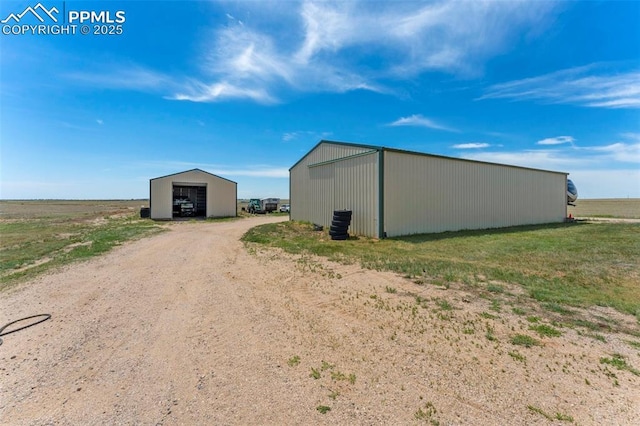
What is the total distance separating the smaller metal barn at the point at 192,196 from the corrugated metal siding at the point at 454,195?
19785 millimetres

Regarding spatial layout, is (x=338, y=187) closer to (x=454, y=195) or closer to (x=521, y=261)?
(x=454, y=195)

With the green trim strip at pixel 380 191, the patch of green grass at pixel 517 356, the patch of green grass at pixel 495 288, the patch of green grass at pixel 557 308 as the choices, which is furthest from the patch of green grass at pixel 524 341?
the green trim strip at pixel 380 191

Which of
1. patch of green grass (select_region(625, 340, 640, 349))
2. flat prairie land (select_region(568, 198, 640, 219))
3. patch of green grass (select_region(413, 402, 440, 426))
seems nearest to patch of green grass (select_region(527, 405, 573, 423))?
patch of green grass (select_region(413, 402, 440, 426))

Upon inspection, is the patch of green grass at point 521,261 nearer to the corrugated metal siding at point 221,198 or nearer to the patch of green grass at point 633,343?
the patch of green grass at point 633,343

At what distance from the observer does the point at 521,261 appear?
7.99m

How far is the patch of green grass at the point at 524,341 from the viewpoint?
3.50 m

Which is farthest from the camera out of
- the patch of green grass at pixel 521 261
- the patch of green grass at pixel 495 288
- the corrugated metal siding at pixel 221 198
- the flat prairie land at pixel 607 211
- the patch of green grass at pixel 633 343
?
the flat prairie land at pixel 607 211

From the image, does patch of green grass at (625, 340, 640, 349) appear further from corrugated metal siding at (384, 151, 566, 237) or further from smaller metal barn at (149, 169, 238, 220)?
smaller metal barn at (149, 169, 238, 220)

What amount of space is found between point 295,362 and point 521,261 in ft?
24.6

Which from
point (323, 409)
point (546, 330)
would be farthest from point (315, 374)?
point (546, 330)

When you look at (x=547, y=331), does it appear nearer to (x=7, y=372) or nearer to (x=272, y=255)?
(x=7, y=372)

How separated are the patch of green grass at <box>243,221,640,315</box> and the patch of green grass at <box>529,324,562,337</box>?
824 mm

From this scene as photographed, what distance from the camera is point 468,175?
15.5 m

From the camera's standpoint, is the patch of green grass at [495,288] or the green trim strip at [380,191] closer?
the patch of green grass at [495,288]
